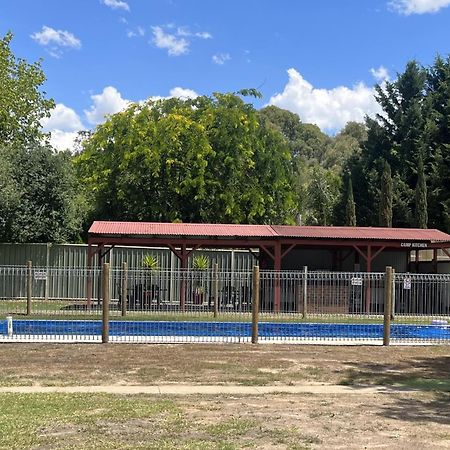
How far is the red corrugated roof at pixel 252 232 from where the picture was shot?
2562cm

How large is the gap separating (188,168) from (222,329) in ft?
74.4

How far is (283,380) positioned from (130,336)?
19.8 ft

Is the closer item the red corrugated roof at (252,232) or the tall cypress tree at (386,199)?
the red corrugated roof at (252,232)

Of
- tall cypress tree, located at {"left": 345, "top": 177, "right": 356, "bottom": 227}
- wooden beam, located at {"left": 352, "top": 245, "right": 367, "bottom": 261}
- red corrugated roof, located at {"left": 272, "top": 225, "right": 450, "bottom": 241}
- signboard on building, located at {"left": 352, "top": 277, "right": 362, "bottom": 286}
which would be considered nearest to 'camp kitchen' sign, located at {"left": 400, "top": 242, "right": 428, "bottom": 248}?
red corrugated roof, located at {"left": 272, "top": 225, "right": 450, "bottom": 241}

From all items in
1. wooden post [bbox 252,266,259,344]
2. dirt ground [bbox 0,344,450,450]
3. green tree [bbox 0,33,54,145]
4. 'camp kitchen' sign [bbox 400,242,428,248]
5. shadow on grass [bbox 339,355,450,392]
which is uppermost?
green tree [bbox 0,33,54,145]

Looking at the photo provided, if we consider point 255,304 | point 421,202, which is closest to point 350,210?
point 421,202

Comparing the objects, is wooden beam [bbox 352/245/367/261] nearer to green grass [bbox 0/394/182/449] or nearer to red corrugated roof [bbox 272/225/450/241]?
red corrugated roof [bbox 272/225/450/241]

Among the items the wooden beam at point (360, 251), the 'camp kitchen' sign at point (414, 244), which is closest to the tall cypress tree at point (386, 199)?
the 'camp kitchen' sign at point (414, 244)

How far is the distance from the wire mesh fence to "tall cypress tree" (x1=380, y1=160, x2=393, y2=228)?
827 inches

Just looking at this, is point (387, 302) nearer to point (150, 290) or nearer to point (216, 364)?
point (216, 364)

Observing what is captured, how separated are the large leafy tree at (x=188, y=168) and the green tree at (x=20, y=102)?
4446 mm

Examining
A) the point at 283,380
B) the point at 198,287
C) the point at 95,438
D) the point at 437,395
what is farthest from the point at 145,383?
the point at 198,287

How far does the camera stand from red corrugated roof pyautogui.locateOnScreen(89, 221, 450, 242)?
1009 inches

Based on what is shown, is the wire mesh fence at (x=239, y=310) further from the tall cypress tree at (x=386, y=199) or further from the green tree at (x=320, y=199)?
the green tree at (x=320, y=199)
